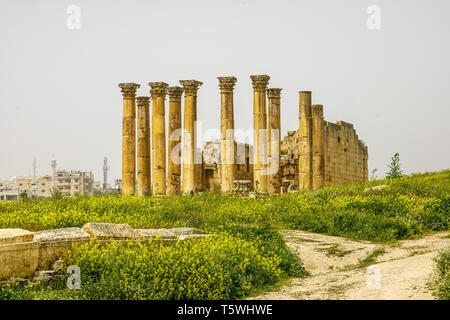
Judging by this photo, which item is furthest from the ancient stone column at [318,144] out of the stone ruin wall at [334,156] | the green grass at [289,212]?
the green grass at [289,212]

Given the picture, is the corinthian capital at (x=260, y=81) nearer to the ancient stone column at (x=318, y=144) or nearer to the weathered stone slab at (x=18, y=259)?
the ancient stone column at (x=318, y=144)

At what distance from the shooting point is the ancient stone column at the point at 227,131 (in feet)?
105

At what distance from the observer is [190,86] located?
33094 millimetres

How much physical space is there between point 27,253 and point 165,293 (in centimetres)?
352

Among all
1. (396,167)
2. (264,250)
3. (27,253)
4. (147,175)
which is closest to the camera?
(27,253)

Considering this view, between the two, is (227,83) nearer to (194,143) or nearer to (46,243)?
(194,143)

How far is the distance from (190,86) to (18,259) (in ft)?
69.8

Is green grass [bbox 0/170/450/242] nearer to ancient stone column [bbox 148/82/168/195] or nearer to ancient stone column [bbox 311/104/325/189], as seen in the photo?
ancient stone column [bbox 148/82/168/195]

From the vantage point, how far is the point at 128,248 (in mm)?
14023

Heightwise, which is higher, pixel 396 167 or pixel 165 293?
pixel 396 167

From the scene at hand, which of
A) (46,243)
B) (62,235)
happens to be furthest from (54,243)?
(62,235)
